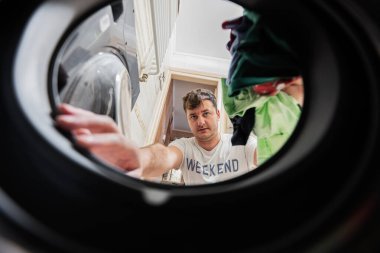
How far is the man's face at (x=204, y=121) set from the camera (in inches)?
62.0

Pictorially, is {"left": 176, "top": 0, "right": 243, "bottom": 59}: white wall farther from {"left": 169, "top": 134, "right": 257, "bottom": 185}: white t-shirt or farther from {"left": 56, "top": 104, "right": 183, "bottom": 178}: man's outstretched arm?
{"left": 56, "top": 104, "right": 183, "bottom": 178}: man's outstretched arm

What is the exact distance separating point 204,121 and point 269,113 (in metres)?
0.77

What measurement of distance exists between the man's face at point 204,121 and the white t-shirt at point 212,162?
0.08 metres

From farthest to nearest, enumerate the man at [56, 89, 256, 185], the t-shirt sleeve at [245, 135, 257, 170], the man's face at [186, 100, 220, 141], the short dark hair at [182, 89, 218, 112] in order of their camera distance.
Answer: the short dark hair at [182, 89, 218, 112] → the man's face at [186, 100, 220, 141] → the t-shirt sleeve at [245, 135, 257, 170] → the man at [56, 89, 256, 185]

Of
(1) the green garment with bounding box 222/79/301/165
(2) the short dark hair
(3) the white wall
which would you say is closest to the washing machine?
(1) the green garment with bounding box 222/79/301/165

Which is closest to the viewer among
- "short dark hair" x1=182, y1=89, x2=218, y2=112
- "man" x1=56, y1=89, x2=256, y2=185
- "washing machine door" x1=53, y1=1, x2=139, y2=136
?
"washing machine door" x1=53, y1=1, x2=139, y2=136

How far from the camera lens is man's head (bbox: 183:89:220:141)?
1.60 metres

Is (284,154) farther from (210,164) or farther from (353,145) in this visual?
(210,164)

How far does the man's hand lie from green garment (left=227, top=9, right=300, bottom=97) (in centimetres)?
29

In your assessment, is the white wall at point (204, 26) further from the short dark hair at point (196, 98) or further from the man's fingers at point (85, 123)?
the man's fingers at point (85, 123)

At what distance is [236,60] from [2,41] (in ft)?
1.76

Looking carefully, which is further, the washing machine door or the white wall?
the white wall

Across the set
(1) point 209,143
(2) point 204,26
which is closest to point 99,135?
(1) point 209,143

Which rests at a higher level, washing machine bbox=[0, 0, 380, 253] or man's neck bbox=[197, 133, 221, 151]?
man's neck bbox=[197, 133, 221, 151]
